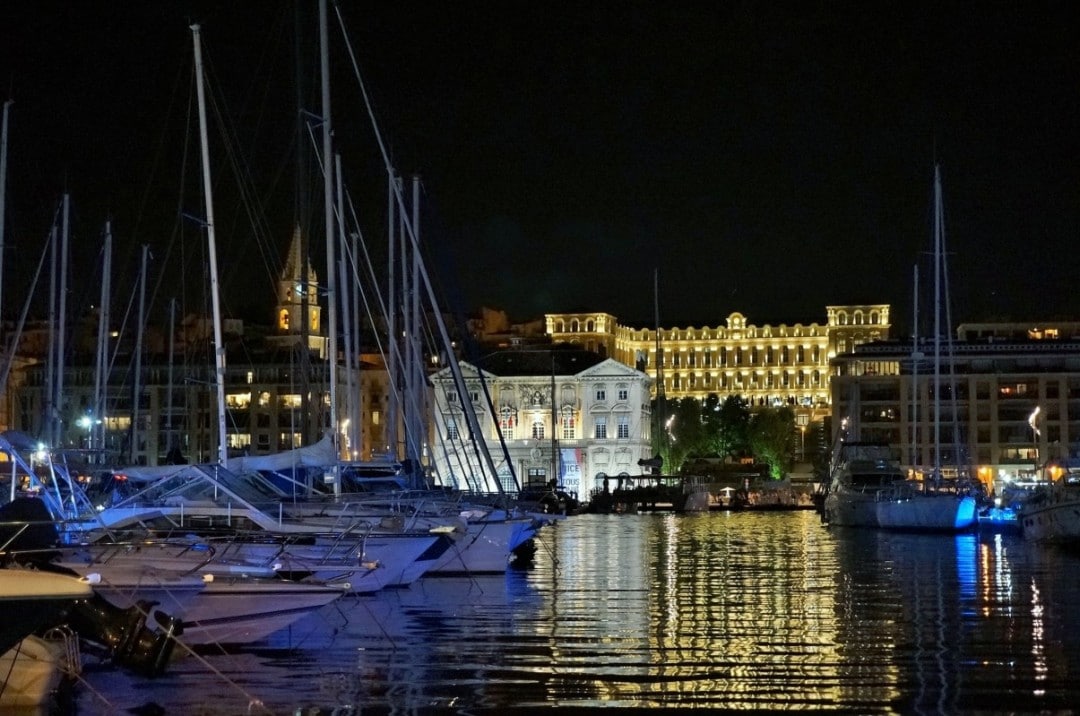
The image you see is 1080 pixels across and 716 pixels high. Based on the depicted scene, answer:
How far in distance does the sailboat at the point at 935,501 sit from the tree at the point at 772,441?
9771 centimetres

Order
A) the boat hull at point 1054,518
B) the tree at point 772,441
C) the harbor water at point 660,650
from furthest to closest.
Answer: the tree at point 772,441 < the boat hull at point 1054,518 < the harbor water at point 660,650

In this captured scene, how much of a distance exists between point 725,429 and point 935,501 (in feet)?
368

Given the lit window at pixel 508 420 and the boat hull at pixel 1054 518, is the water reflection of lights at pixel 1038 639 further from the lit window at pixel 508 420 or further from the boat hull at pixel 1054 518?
the lit window at pixel 508 420

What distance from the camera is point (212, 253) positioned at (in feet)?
133

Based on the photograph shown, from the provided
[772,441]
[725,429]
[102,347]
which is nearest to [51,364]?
[102,347]

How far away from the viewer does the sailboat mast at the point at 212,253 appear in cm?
3931

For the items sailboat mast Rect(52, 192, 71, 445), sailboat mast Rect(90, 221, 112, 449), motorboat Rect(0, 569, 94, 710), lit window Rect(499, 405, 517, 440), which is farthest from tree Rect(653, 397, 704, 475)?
motorboat Rect(0, 569, 94, 710)

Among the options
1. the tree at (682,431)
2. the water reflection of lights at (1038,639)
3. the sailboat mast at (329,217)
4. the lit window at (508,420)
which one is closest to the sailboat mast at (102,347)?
the sailboat mast at (329,217)

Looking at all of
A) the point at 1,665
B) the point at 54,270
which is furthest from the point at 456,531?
the point at 54,270

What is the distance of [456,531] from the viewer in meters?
39.9

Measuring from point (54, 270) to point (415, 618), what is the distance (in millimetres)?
38885

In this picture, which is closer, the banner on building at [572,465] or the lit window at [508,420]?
the banner on building at [572,465]

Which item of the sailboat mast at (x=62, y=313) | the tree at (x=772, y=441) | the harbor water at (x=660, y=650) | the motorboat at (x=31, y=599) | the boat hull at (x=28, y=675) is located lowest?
the harbor water at (x=660, y=650)

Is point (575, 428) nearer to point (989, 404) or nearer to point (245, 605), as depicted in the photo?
point (989, 404)
